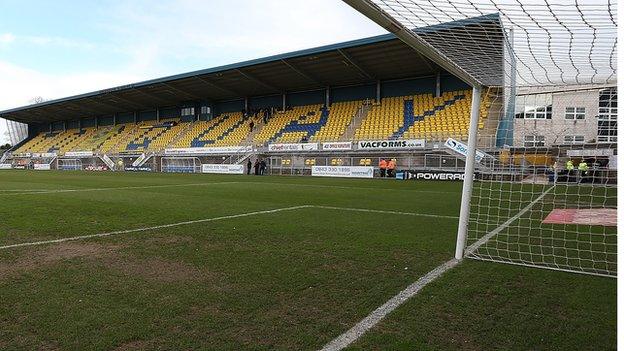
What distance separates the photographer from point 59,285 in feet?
11.9

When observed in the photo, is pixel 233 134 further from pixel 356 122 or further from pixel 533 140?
pixel 533 140

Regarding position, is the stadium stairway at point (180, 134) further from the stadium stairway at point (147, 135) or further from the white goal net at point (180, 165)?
the white goal net at point (180, 165)

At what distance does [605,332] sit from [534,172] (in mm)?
7670

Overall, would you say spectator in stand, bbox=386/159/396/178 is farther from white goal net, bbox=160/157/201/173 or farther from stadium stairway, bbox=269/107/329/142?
white goal net, bbox=160/157/201/173

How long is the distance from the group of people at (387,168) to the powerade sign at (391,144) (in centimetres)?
83

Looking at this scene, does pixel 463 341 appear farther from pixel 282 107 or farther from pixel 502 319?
pixel 282 107

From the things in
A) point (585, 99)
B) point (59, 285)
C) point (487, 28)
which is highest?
point (487, 28)

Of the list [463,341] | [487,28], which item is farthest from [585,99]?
[463,341]

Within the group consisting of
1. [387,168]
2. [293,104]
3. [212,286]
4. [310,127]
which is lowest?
[212,286]

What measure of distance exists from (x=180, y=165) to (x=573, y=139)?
105 feet

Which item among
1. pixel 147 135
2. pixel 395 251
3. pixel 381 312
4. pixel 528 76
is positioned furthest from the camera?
pixel 147 135

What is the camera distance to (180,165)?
3628cm

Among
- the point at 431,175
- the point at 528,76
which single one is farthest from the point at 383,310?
the point at 431,175

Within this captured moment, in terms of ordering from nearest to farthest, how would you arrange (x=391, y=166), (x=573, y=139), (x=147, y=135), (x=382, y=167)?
1. (x=573, y=139)
2. (x=391, y=166)
3. (x=382, y=167)
4. (x=147, y=135)
